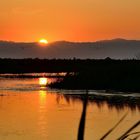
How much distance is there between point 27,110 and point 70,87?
11942 millimetres

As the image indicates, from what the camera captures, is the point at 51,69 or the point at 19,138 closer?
the point at 19,138

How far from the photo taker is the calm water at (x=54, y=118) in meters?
13.2

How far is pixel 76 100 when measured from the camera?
2347 centimetres

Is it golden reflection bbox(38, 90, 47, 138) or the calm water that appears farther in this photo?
golden reflection bbox(38, 90, 47, 138)

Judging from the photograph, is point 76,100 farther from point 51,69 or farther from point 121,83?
point 51,69

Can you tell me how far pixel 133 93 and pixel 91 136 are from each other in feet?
44.7

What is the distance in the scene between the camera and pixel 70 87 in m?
31.2

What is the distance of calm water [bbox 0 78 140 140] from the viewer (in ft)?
43.5

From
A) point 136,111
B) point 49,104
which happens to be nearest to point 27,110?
point 49,104

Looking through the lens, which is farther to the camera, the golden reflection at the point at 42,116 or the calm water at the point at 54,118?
the golden reflection at the point at 42,116

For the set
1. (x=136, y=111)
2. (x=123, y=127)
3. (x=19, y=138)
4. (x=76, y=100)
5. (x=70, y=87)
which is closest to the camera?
(x=19, y=138)

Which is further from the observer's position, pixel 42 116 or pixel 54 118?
pixel 42 116

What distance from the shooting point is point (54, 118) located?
54.1 feet

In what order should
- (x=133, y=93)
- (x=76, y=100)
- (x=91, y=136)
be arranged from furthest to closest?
(x=133, y=93), (x=76, y=100), (x=91, y=136)
